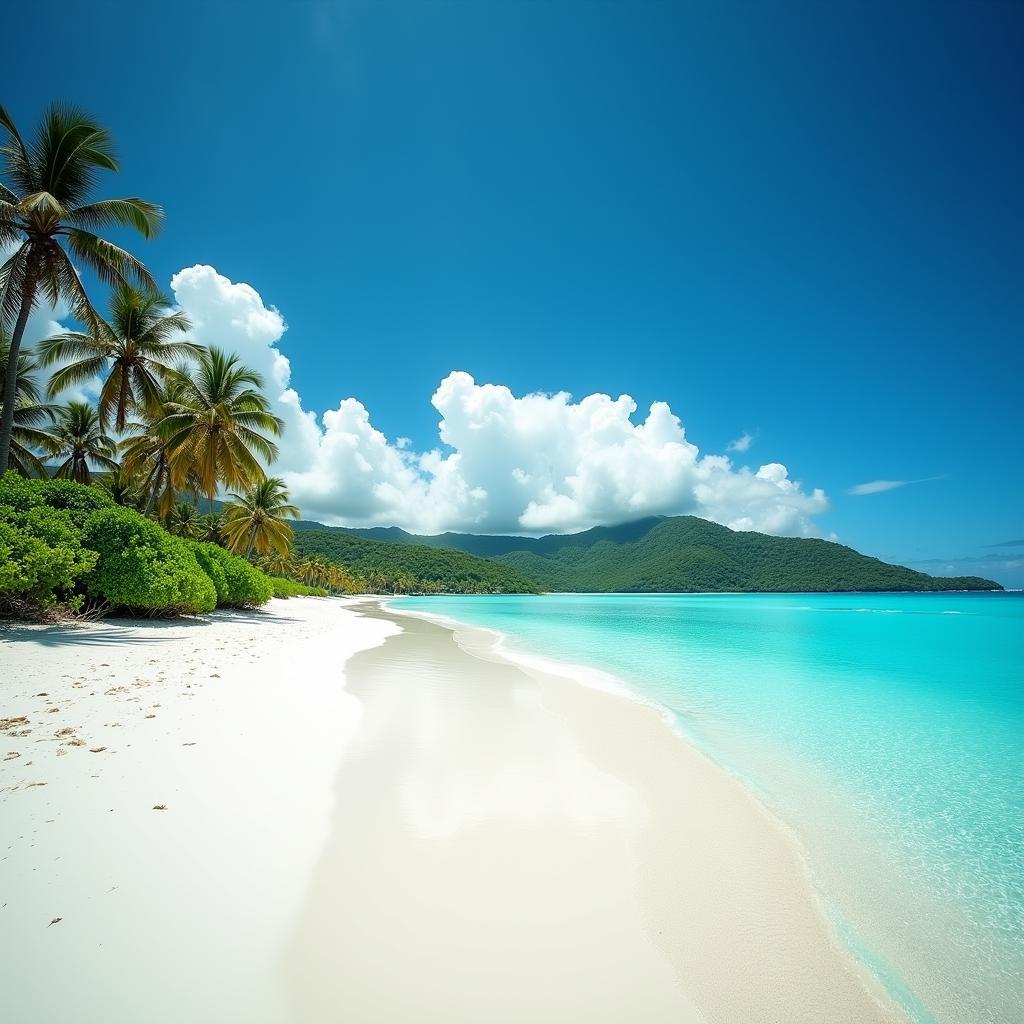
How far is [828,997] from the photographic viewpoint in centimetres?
274

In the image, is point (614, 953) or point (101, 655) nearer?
point (614, 953)

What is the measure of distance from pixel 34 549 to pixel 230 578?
37.1ft

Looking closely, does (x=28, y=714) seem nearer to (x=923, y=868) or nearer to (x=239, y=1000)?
(x=239, y=1000)

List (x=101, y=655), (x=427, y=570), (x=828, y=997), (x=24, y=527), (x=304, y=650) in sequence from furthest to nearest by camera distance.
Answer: (x=427, y=570) → (x=304, y=650) → (x=24, y=527) → (x=101, y=655) → (x=828, y=997)

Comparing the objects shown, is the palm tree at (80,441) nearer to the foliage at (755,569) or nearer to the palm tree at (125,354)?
the palm tree at (125,354)

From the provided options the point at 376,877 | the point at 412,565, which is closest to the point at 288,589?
the point at 376,877

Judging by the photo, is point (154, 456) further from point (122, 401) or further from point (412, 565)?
point (412, 565)

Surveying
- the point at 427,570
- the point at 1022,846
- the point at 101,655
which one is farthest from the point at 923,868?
the point at 427,570

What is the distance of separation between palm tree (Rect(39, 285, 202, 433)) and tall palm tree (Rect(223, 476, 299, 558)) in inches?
759

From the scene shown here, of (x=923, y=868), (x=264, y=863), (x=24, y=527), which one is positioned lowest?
(x=923, y=868)

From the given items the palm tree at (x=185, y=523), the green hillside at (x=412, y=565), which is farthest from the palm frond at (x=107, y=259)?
the green hillside at (x=412, y=565)

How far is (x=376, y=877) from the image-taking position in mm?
3373

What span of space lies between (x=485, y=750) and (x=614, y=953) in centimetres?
349

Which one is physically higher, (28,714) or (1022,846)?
(28,714)
